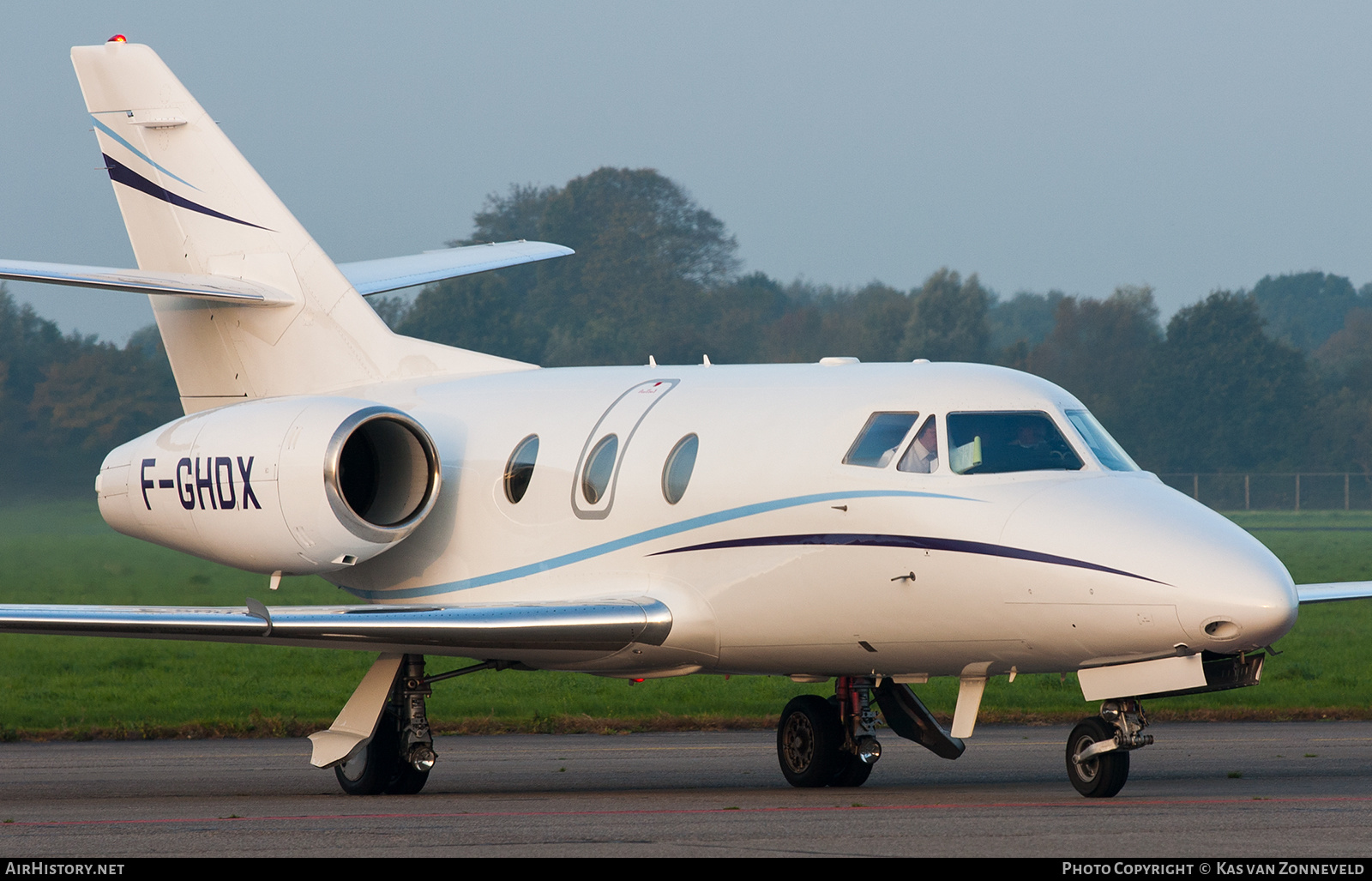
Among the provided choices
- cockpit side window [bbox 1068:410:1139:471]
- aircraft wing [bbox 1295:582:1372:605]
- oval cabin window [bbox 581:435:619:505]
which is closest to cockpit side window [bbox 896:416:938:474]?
cockpit side window [bbox 1068:410:1139:471]

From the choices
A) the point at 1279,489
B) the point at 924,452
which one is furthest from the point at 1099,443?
the point at 1279,489

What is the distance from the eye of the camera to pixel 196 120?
17.2 meters

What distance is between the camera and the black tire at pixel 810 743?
1375 cm

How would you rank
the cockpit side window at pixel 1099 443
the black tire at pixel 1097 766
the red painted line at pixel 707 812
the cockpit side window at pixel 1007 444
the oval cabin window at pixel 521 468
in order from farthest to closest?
the oval cabin window at pixel 521 468, the cockpit side window at pixel 1099 443, the cockpit side window at pixel 1007 444, the black tire at pixel 1097 766, the red painted line at pixel 707 812

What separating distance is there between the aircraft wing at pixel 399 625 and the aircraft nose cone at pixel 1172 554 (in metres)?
2.99

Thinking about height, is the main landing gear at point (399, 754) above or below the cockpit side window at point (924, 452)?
below

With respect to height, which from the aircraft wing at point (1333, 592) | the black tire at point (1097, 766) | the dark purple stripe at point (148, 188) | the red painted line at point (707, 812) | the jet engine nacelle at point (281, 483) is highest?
the dark purple stripe at point (148, 188)

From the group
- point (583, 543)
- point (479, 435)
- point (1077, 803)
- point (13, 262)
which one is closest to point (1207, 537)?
point (1077, 803)

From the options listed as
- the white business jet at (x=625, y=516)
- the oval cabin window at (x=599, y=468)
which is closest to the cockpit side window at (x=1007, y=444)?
the white business jet at (x=625, y=516)

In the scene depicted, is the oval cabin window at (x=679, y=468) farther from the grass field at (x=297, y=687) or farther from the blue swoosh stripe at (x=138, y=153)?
the grass field at (x=297, y=687)

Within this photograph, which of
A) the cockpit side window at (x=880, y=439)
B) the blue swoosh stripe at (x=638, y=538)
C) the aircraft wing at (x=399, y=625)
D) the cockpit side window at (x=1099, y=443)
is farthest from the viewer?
the aircraft wing at (x=399, y=625)

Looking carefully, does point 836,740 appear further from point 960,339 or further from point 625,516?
point 960,339

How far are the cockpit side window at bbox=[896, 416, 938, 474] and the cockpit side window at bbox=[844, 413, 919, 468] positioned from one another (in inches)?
3.4

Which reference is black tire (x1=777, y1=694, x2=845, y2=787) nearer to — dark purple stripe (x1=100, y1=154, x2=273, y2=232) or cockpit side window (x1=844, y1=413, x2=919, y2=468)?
cockpit side window (x1=844, y1=413, x2=919, y2=468)
